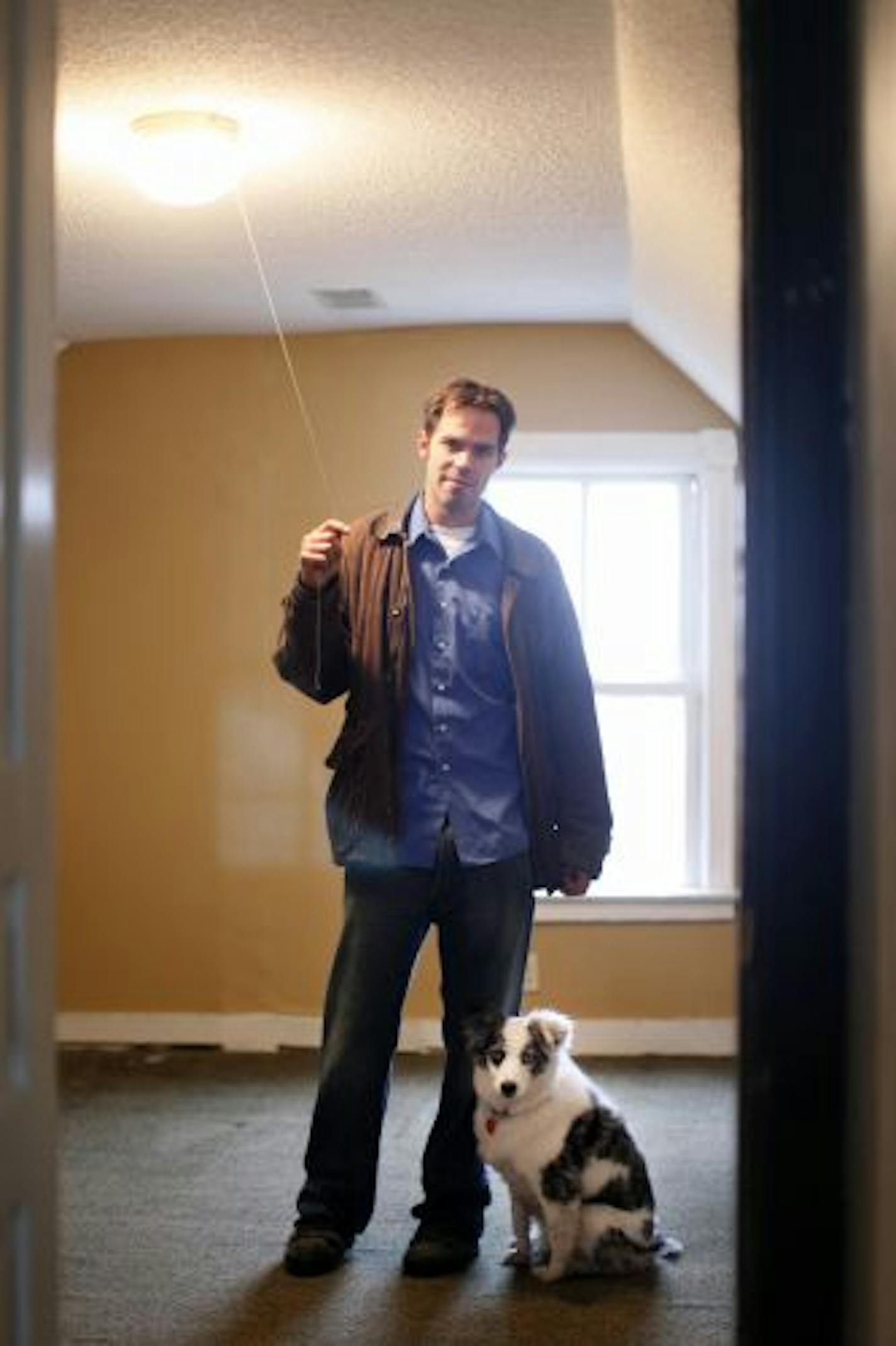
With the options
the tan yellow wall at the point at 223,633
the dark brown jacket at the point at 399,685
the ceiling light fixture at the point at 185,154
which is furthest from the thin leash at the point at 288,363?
the dark brown jacket at the point at 399,685

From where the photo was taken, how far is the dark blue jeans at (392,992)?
329 cm

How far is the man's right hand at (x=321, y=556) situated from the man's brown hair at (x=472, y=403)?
28 centimetres

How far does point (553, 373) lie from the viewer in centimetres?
576

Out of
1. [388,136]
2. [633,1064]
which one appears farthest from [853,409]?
[633,1064]

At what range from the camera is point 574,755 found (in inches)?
134

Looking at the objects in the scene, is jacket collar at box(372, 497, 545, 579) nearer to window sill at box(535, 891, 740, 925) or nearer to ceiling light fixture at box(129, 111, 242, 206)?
ceiling light fixture at box(129, 111, 242, 206)

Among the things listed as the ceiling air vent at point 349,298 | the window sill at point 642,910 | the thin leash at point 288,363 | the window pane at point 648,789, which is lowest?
the window sill at point 642,910

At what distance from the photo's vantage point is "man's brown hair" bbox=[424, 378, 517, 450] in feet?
11.2

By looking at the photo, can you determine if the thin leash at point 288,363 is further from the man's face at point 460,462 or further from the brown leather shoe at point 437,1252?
the brown leather shoe at point 437,1252

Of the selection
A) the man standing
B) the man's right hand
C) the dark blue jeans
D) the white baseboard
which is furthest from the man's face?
the white baseboard

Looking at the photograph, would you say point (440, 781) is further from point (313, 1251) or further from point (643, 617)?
point (643, 617)

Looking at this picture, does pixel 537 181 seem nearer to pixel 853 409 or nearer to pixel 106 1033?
pixel 853 409

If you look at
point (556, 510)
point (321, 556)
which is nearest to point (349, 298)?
point (556, 510)

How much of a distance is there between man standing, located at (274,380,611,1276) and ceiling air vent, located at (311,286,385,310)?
1879mm
